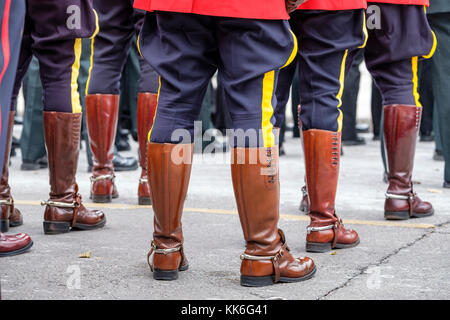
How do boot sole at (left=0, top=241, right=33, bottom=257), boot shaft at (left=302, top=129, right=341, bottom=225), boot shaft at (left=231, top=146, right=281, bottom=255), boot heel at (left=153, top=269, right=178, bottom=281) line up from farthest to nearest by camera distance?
boot shaft at (left=302, top=129, right=341, bottom=225), boot sole at (left=0, top=241, right=33, bottom=257), boot heel at (left=153, top=269, right=178, bottom=281), boot shaft at (left=231, top=146, right=281, bottom=255)

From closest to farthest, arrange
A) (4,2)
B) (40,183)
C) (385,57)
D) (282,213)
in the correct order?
(4,2)
(385,57)
(282,213)
(40,183)

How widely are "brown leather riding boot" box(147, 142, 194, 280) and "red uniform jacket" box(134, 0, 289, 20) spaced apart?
0.48 metres

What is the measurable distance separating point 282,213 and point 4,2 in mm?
2200

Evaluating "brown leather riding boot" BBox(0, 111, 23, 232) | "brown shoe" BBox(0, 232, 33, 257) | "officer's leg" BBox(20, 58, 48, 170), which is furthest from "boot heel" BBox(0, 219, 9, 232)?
"officer's leg" BBox(20, 58, 48, 170)

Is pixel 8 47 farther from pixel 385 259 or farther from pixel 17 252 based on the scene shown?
pixel 385 259

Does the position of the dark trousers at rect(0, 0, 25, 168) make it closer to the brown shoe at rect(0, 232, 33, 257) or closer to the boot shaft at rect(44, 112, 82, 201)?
the brown shoe at rect(0, 232, 33, 257)

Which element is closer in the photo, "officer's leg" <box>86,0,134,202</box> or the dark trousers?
the dark trousers

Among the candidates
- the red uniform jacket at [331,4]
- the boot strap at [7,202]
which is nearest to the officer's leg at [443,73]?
the red uniform jacket at [331,4]

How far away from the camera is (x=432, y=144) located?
24.9 ft

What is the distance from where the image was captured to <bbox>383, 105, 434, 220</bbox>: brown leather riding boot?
146 inches

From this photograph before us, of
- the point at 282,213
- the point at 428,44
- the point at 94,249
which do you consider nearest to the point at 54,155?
the point at 94,249

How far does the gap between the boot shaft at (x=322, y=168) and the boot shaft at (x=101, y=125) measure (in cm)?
147

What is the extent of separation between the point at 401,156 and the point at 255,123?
153cm

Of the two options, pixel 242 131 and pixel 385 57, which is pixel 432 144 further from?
pixel 242 131
